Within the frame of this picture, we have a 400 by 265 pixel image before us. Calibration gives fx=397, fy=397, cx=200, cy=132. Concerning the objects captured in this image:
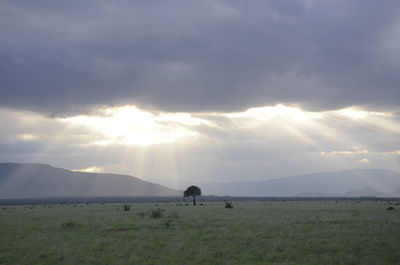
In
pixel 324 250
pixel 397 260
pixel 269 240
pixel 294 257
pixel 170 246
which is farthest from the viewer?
pixel 269 240

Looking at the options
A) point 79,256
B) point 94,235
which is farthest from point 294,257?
point 94,235

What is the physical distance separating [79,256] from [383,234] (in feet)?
62.5

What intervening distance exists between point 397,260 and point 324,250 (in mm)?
3724

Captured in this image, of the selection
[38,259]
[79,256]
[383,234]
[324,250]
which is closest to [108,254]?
[79,256]

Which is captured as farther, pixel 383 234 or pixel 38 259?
pixel 383 234

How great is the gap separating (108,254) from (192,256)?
4.37 m

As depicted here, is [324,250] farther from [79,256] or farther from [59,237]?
[59,237]

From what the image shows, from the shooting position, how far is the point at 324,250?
2072cm

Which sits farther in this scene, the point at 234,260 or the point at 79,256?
the point at 79,256

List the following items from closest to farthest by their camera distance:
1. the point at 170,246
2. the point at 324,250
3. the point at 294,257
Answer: the point at 294,257
the point at 324,250
the point at 170,246

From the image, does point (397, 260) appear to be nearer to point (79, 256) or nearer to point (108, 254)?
point (108, 254)

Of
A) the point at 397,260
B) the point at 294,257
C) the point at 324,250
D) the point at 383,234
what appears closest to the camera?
the point at 397,260

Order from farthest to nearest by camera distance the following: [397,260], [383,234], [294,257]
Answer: [383,234], [294,257], [397,260]

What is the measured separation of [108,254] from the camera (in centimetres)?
2025
